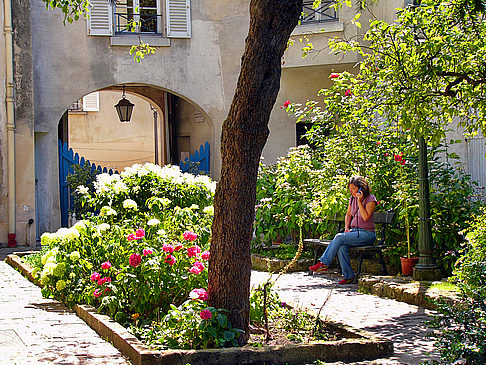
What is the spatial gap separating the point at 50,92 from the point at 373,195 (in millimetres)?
9344

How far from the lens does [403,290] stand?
859 cm

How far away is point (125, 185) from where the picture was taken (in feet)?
32.1

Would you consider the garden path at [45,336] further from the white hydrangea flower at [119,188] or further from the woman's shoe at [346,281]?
the woman's shoe at [346,281]

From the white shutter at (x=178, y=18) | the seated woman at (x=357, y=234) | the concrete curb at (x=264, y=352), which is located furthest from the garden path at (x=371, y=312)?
the white shutter at (x=178, y=18)

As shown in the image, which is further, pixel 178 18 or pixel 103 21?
pixel 178 18

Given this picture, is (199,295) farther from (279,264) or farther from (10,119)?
Answer: (10,119)

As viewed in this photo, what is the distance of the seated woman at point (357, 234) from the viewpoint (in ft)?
33.8

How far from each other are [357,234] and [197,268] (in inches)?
159

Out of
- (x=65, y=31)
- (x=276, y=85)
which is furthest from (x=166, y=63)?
(x=276, y=85)

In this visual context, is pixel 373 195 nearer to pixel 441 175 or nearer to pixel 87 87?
pixel 441 175

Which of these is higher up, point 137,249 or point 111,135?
point 111,135

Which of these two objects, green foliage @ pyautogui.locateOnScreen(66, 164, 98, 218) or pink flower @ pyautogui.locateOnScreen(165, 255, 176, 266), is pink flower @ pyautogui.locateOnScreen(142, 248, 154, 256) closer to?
pink flower @ pyautogui.locateOnScreen(165, 255, 176, 266)

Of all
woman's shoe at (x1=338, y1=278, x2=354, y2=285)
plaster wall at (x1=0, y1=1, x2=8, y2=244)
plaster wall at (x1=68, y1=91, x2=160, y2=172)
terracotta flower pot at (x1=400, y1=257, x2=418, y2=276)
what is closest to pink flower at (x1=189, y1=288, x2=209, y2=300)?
woman's shoe at (x1=338, y1=278, x2=354, y2=285)

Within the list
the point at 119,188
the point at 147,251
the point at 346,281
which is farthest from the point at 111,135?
the point at 147,251
